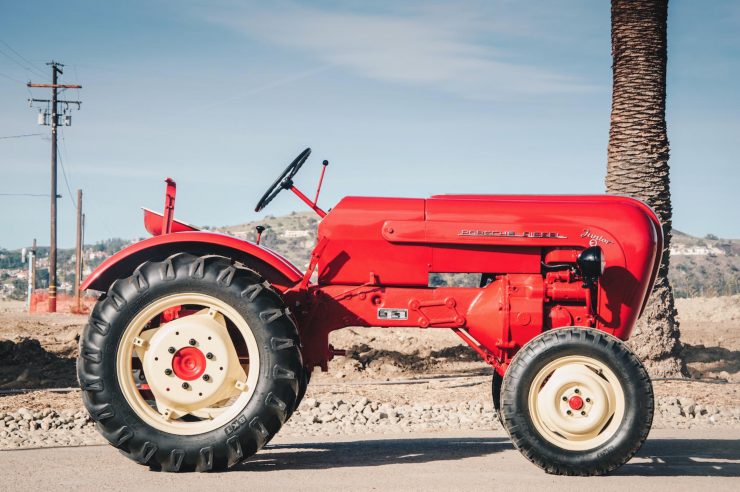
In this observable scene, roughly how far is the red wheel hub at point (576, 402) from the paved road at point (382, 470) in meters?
0.48

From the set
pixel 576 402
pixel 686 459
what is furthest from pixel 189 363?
pixel 686 459

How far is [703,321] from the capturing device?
949 inches

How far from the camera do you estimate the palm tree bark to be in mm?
13211

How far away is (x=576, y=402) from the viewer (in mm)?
6402

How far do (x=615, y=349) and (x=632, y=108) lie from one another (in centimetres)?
780

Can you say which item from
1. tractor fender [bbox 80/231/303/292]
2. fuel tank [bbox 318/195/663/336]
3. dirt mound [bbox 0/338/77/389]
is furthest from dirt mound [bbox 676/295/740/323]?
tractor fender [bbox 80/231/303/292]

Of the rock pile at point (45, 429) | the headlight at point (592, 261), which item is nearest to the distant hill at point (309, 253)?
the rock pile at point (45, 429)

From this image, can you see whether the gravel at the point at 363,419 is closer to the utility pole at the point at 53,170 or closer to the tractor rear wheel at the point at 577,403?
the tractor rear wheel at the point at 577,403

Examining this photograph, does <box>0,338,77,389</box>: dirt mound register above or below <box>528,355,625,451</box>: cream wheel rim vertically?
below

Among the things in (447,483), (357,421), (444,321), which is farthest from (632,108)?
(447,483)

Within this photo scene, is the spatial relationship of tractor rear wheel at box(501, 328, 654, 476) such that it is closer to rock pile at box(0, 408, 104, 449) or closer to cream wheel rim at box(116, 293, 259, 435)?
cream wheel rim at box(116, 293, 259, 435)

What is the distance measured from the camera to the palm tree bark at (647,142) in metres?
13.2

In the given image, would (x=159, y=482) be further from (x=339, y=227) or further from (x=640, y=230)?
(x=640, y=230)

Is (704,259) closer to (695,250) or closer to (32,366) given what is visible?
(695,250)
